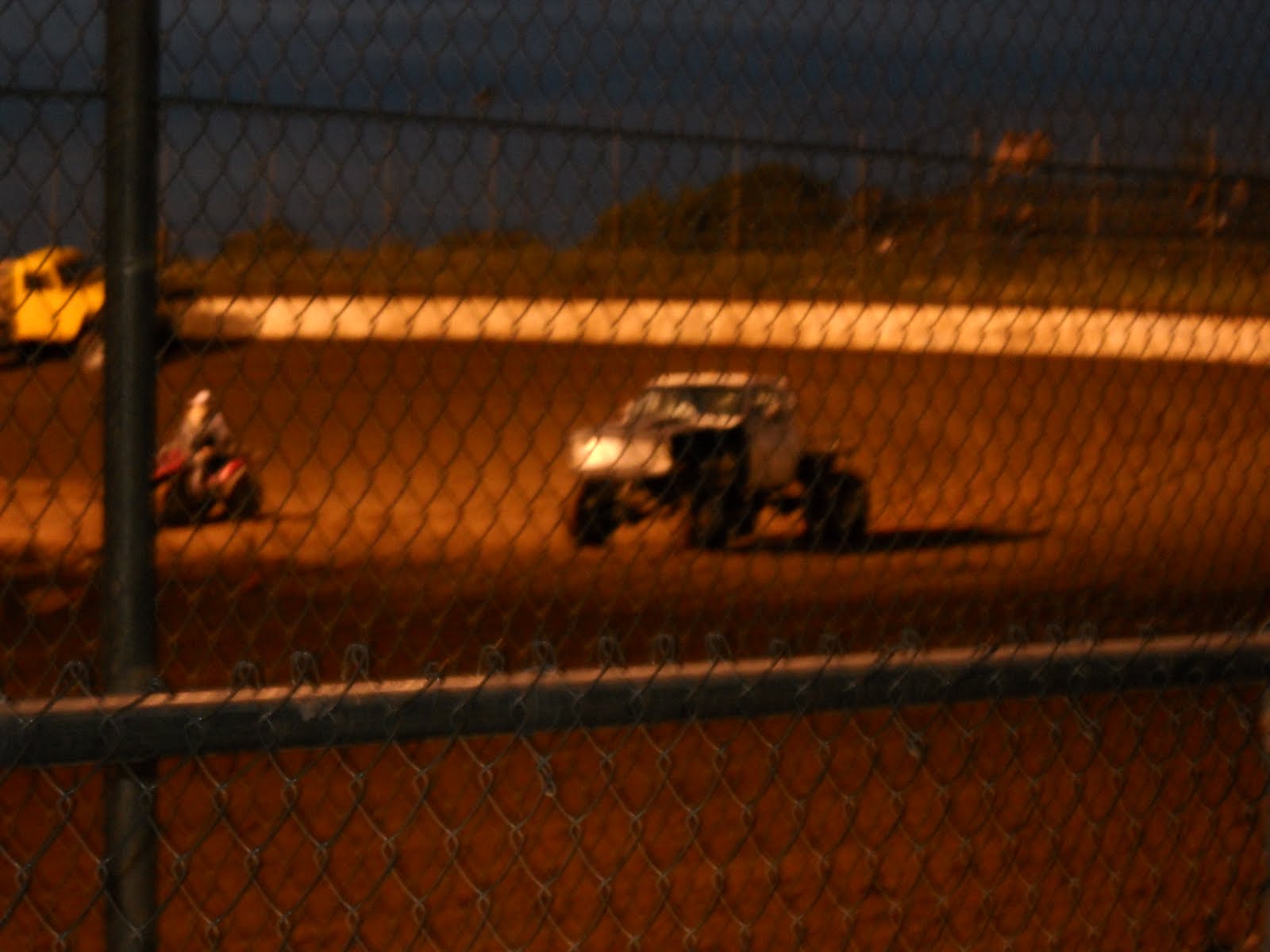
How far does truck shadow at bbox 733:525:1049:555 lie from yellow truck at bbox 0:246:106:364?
4.75 feet

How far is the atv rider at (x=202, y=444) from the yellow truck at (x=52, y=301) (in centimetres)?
130

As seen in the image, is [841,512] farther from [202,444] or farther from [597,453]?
[202,444]

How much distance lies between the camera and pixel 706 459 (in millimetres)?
5312

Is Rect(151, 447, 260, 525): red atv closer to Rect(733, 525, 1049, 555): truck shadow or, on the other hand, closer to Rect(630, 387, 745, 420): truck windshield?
Rect(630, 387, 745, 420): truck windshield

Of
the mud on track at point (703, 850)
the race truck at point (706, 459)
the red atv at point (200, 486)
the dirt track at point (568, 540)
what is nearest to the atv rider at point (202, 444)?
the red atv at point (200, 486)

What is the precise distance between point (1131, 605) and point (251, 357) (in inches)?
238

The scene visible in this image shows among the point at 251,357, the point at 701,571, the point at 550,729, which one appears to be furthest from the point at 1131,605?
the point at 550,729

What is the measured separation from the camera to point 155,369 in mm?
Result: 2414

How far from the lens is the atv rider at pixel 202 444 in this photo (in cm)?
535

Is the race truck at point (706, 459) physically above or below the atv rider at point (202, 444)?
below

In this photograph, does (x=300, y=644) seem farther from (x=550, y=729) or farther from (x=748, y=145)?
(x=550, y=729)

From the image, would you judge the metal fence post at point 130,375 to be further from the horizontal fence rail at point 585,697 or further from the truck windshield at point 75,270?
the truck windshield at point 75,270

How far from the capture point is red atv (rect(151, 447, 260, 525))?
5.36 m


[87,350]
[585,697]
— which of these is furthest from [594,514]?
[585,697]
